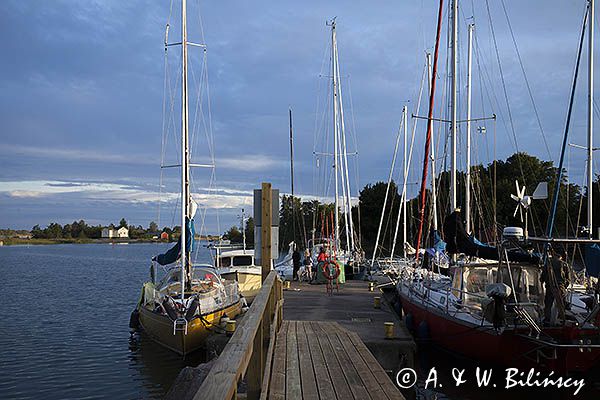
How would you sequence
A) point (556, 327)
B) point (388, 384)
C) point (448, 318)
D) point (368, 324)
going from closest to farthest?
point (388, 384)
point (556, 327)
point (448, 318)
point (368, 324)

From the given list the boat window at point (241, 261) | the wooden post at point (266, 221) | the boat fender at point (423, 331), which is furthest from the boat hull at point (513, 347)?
the boat window at point (241, 261)

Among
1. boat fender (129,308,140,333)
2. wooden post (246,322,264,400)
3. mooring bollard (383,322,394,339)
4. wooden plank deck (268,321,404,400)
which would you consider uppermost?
wooden post (246,322,264,400)

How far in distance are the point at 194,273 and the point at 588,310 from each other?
12.4 metres

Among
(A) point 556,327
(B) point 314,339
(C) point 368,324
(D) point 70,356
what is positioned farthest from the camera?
(D) point 70,356

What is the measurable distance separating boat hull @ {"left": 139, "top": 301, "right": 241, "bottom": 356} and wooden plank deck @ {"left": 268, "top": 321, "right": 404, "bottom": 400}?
5.81m

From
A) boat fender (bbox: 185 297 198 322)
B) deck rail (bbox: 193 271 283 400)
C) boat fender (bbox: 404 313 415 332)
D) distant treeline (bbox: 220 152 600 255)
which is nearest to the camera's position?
A: deck rail (bbox: 193 271 283 400)

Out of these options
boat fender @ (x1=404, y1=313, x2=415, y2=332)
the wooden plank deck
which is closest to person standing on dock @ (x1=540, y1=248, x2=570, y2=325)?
the wooden plank deck

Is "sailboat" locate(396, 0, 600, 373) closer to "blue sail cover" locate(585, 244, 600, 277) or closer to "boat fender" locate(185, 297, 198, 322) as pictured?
"blue sail cover" locate(585, 244, 600, 277)

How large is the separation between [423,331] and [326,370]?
877 centimetres

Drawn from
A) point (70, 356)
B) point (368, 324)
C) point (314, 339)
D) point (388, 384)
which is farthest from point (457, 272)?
point (70, 356)

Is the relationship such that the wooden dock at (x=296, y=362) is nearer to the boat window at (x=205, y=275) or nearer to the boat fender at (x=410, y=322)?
the boat fender at (x=410, y=322)

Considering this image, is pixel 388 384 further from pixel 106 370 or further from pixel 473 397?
pixel 106 370

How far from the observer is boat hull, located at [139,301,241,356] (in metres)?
16.2

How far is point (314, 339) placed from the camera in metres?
10.4
